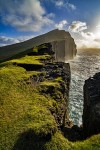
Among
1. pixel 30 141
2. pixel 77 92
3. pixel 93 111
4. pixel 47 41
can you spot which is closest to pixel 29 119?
pixel 30 141

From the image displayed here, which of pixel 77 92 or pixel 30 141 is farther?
pixel 77 92

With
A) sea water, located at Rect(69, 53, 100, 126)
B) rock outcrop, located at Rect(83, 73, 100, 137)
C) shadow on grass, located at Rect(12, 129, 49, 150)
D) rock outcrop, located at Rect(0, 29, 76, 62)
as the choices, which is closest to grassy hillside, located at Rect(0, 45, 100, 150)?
shadow on grass, located at Rect(12, 129, 49, 150)

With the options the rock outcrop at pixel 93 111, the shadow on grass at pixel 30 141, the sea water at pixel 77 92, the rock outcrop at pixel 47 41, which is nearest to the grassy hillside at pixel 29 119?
the shadow on grass at pixel 30 141

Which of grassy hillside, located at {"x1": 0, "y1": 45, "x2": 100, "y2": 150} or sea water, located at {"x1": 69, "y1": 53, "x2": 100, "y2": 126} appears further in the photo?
sea water, located at {"x1": 69, "y1": 53, "x2": 100, "y2": 126}

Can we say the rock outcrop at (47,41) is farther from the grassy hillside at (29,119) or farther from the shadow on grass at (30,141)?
the shadow on grass at (30,141)

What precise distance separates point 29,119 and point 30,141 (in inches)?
163

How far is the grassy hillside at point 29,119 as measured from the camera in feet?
88.8

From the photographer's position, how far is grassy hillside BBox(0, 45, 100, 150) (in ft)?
88.8

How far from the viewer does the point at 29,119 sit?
30859 mm

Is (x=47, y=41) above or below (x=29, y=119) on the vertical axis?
above

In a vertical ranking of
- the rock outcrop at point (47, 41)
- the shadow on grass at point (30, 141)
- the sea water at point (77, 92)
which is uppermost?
the rock outcrop at point (47, 41)

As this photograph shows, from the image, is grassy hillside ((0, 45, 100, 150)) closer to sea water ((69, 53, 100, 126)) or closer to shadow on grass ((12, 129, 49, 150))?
shadow on grass ((12, 129, 49, 150))

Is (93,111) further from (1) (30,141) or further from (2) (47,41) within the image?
(2) (47,41)

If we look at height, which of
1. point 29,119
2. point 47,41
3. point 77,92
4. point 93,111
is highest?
point 47,41
